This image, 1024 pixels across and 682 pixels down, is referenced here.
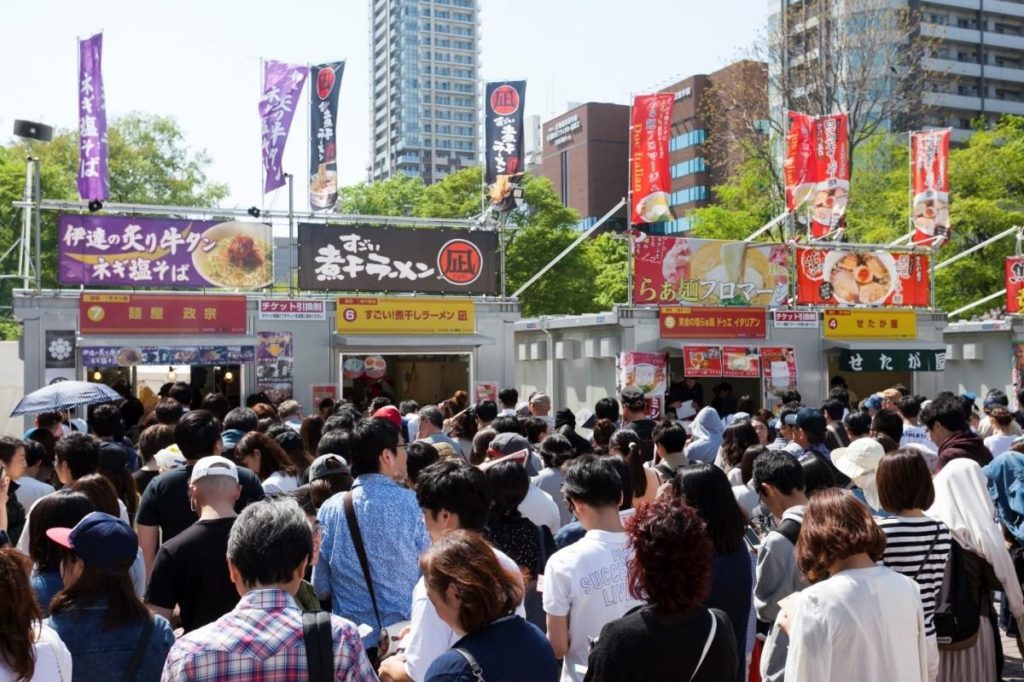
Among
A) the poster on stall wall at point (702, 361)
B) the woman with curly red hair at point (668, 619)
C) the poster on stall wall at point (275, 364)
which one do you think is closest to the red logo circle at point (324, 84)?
the poster on stall wall at point (275, 364)

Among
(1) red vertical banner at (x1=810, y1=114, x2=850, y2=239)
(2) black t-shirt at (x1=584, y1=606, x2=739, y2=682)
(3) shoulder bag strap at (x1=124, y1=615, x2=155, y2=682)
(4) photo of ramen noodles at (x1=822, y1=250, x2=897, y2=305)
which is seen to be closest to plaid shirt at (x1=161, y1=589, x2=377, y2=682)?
(3) shoulder bag strap at (x1=124, y1=615, x2=155, y2=682)

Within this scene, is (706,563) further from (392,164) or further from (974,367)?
(392,164)

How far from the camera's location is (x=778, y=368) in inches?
675

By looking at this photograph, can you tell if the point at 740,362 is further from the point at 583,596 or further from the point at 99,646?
the point at 99,646

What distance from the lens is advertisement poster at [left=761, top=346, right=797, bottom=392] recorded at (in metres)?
17.1

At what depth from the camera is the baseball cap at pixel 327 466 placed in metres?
4.89

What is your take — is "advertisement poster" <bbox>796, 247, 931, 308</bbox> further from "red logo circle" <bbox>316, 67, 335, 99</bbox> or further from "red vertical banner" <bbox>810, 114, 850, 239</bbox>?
"red logo circle" <bbox>316, 67, 335, 99</bbox>

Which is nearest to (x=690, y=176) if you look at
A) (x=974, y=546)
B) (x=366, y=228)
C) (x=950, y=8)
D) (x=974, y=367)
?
(x=950, y=8)

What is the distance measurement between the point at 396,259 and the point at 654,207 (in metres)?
4.62

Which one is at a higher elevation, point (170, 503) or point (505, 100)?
point (505, 100)

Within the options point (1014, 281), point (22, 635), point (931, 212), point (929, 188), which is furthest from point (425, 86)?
point (22, 635)

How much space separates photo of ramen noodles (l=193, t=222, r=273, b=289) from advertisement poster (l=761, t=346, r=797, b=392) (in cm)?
875

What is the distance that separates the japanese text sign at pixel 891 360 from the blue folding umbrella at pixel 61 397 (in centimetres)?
1291

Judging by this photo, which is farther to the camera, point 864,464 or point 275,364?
point 275,364
